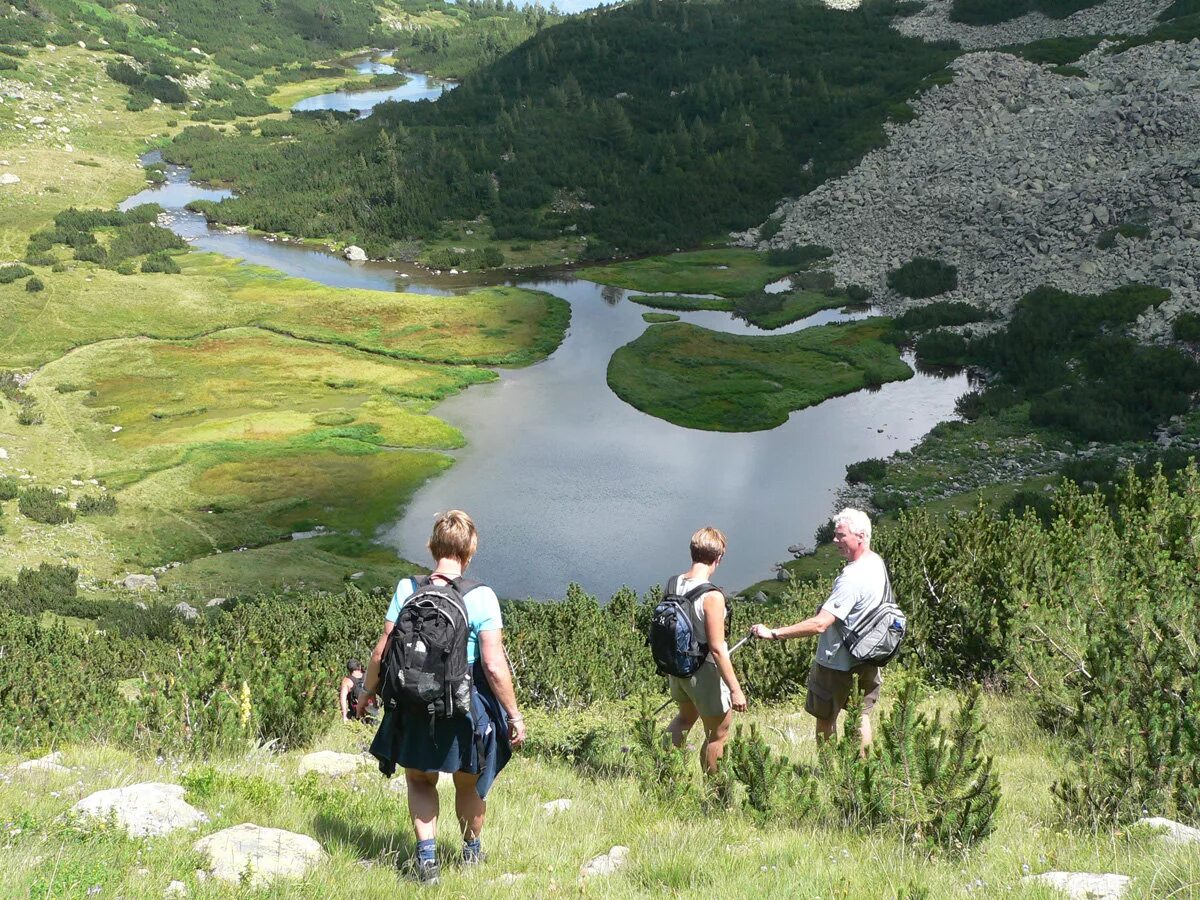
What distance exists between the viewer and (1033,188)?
61000 mm

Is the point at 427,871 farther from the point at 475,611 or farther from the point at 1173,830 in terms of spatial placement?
the point at 1173,830

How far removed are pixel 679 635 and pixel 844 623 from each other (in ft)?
5.24

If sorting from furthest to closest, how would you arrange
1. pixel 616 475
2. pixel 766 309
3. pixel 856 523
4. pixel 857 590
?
1. pixel 766 309
2. pixel 616 475
3. pixel 857 590
4. pixel 856 523

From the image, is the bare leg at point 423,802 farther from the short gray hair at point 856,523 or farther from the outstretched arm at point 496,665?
the short gray hair at point 856,523

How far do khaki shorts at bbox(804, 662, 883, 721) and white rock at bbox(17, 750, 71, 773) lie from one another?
22.6 ft

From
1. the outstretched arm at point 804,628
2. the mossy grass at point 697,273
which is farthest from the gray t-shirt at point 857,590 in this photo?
the mossy grass at point 697,273

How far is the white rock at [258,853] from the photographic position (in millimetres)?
6547

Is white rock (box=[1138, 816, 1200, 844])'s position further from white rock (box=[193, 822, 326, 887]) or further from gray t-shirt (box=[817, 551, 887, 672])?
white rock (box=[193, 822, 326, 887])

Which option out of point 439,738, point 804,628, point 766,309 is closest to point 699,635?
point 804,628

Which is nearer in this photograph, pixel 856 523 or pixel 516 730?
pixel 516 730

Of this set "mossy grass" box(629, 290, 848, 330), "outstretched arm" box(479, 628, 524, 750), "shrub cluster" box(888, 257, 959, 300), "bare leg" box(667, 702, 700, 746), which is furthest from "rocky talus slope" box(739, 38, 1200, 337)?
"outstretched arm" box(479, 628, 524, 750)

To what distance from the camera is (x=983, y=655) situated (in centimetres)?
1505

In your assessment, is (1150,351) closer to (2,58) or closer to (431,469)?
(431,469)

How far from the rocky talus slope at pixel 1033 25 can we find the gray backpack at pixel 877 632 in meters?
87.0
